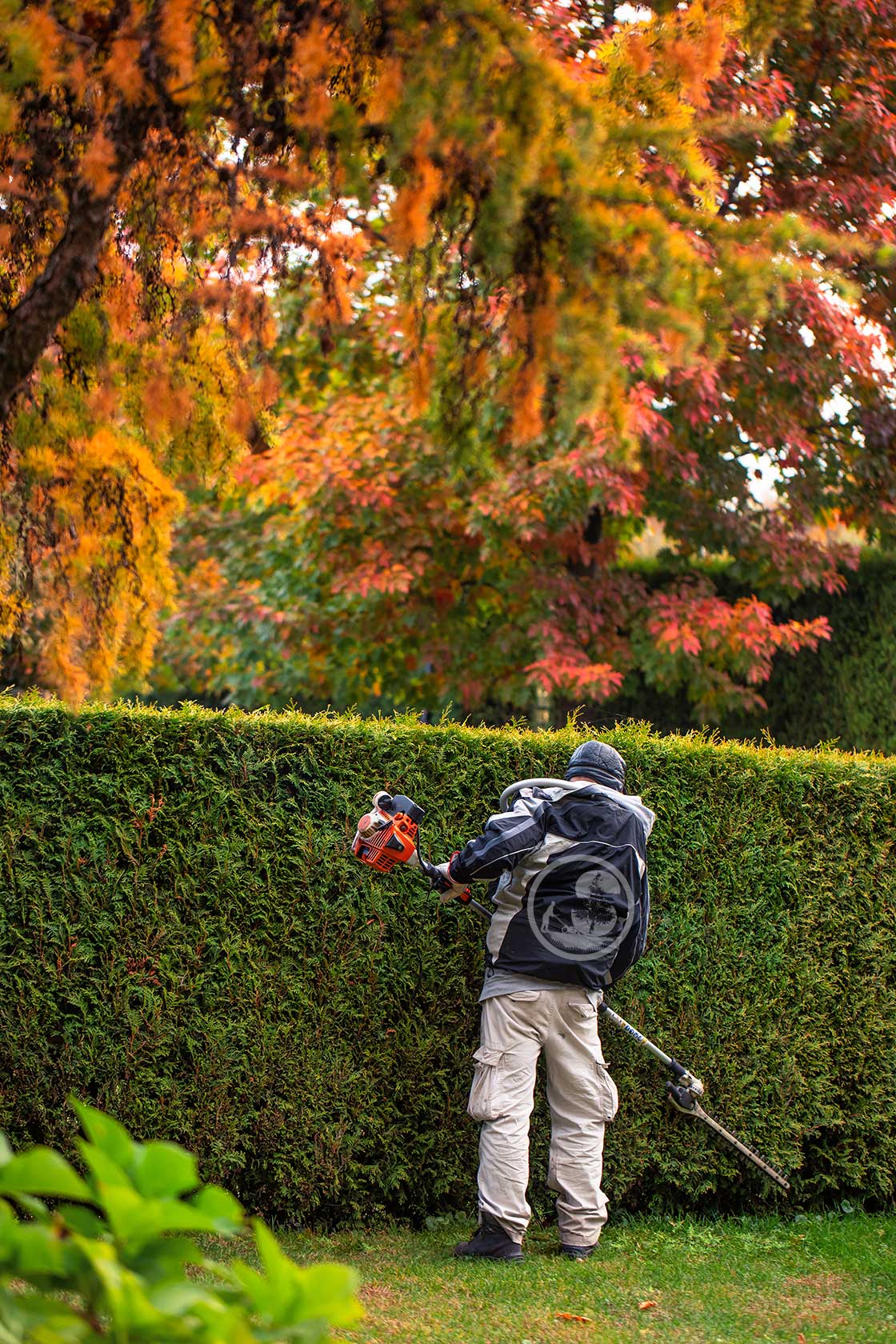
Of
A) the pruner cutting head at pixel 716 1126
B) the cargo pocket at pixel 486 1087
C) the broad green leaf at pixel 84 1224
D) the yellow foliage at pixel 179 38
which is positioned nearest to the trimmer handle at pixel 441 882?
the cargo pocket at pixel 486 1087

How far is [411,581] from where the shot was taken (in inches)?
447

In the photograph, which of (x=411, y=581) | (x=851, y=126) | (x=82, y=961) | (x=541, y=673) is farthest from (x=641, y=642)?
(x=82, y=961)

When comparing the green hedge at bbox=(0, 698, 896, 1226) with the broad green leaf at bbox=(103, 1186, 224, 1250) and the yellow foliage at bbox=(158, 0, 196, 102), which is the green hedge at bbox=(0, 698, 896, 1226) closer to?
the yellow foliage at bbox=(158, 0, 196, 102)

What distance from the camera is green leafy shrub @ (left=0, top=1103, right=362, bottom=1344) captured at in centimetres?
148

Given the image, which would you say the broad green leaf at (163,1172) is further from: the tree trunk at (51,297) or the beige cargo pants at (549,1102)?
the beige cargo pants at (549,1102)

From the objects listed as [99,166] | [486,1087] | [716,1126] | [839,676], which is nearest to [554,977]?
[486,1087]

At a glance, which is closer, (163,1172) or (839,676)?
(163,1172)

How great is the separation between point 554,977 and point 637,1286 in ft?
4.25

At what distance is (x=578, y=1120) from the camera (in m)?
5.62

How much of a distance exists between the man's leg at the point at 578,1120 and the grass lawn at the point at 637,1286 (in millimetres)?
199

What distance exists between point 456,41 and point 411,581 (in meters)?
7.64

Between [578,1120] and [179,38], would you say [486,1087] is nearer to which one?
[578,1120]

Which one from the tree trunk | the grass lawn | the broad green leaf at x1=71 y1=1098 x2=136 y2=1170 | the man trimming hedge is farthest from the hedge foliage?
the broad green leaf at x1=71 y1=1098 x2=136 y2=1170

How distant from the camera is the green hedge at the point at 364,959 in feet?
17.6
